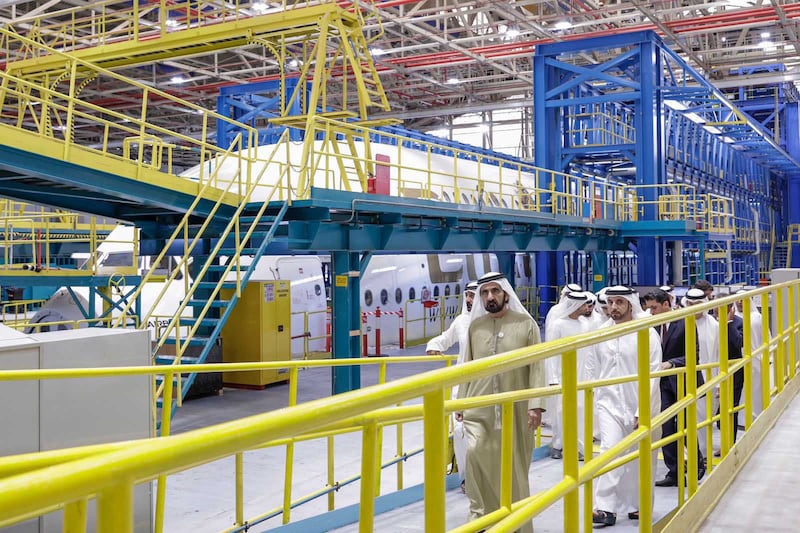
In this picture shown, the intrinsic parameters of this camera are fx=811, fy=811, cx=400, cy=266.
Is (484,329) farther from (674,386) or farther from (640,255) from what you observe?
(640,255)

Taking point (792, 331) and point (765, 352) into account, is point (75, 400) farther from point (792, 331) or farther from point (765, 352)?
point (792, 331)

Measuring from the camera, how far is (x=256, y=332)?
55.3 feet

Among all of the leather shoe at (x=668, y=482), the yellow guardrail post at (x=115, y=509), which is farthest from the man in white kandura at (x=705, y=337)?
the yellow guardrail post at (x=115, y=509)

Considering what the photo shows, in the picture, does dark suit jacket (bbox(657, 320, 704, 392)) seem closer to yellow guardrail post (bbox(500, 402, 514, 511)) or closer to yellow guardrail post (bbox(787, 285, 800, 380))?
yellow guardrail post (bbox(787, 285, 800, 380))

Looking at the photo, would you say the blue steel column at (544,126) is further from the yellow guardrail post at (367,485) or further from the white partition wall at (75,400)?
the yellow guardrail post at (367,485)

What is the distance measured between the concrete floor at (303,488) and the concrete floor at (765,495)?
1059 millimetres

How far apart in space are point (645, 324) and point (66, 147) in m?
8.24

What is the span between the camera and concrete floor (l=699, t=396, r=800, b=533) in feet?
17.2

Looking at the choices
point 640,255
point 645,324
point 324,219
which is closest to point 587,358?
point 645,324

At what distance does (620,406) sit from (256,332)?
35.3 feet

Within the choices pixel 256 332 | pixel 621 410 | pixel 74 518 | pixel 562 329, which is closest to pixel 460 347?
pixel 621 410

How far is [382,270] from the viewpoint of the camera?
2423cm

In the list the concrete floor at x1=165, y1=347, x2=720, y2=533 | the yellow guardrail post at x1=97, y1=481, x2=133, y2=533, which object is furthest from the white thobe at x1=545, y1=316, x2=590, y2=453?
the yellow guardrail post at x1=97, y1=481, x2=133, y2=533

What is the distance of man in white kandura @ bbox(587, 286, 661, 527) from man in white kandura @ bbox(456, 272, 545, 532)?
1.22m
